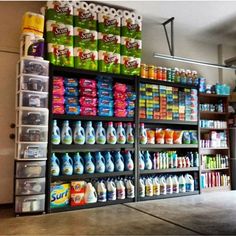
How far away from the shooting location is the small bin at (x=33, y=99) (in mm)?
3695

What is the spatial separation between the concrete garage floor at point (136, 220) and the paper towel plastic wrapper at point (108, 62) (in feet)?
7.21

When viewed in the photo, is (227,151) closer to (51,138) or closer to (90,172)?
(90,172)

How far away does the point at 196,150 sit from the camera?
5273 mm

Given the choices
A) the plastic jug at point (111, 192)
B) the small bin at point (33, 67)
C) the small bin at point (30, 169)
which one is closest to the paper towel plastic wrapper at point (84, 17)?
the small bin at point (33, 67)

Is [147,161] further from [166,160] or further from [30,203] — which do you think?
[30,203]

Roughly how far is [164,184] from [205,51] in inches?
137

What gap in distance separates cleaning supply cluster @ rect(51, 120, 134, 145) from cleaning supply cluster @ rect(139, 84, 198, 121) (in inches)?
17.8

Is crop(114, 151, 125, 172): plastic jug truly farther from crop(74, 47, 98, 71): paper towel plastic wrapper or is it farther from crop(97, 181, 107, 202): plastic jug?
crop(74, 47, 98, 71): paper towel plastic wrapper

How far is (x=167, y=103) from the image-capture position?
5000mm

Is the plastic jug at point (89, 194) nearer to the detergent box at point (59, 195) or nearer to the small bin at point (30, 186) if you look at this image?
the detergent box at point (59, 195)

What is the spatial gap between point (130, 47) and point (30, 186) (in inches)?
108

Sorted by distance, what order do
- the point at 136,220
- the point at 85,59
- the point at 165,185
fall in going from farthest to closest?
the point at 165,185 < the point at 85,59 < the point at 136,220

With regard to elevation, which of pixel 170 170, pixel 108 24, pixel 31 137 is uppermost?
pixel 108 24

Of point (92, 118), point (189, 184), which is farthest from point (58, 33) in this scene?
point (189, 184)
